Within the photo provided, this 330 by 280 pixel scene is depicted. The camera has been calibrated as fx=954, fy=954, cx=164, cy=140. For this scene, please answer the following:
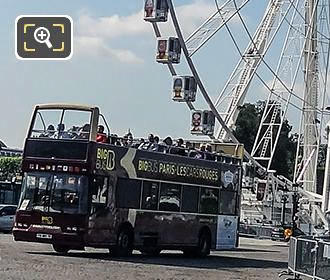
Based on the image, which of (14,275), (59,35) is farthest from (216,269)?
(59,35)

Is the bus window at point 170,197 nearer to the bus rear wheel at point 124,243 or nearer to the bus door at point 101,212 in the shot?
the bus rear wheel at point 124,243

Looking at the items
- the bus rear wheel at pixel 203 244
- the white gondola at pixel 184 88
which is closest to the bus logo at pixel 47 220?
the bus rear wheel at pixel 203 244

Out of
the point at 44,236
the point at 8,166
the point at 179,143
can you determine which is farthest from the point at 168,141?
the point at 8,166

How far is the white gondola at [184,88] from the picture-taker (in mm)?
44469

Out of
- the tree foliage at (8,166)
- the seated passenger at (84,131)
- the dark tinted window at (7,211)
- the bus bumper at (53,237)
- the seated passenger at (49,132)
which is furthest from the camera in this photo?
the tree foliage at (8,166)

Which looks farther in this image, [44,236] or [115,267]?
[44,236]

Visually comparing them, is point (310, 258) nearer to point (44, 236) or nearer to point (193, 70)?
point (44, 236)

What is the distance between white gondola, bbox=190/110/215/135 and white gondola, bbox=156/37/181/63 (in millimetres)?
4870

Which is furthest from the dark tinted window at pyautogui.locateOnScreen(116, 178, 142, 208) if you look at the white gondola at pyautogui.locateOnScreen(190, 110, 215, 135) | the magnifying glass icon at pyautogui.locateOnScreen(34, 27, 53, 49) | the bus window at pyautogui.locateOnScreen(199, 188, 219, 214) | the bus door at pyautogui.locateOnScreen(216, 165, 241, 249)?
the white gondola at pyautogui.locateOnScreen(190, 110, 215, 135)

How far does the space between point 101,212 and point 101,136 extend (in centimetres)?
216

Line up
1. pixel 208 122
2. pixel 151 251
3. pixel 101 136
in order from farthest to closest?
pixel 208 122 < pixel 151 251 < pixel 101 136

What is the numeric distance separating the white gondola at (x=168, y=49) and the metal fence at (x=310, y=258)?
21497 mm

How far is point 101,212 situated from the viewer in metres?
27.0

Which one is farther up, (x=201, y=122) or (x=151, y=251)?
(x=201, y=122)
